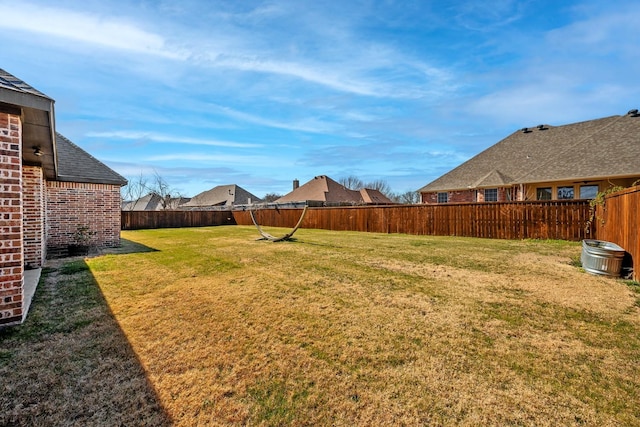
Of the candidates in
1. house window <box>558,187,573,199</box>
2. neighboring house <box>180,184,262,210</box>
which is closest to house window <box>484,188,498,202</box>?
house window <box>558,187,573,199</box>

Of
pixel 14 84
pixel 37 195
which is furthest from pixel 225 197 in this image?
pixel 14 84

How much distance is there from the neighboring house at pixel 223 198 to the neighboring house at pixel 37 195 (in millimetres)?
29111

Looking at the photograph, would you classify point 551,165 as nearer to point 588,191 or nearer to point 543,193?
point 543,193

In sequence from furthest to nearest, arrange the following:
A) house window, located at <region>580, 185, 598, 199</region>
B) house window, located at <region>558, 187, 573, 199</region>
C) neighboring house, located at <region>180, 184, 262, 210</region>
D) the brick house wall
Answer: neighboring house, located at <region>180, 184, 262, 210</region> → the brick house wall → house window, located at <region>558, 187, 573, 199</region> → house window, located at <region>580, 185, 598, 199</region>

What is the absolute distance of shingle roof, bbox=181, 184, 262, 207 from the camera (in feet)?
135

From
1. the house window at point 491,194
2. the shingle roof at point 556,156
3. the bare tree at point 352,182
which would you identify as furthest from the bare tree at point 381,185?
the house window at point 491,194

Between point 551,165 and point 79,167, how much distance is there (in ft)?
76.0

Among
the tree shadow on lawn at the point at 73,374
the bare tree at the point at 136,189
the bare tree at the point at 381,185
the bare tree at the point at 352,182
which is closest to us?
the tree shadow on lawn at the point at 73,374

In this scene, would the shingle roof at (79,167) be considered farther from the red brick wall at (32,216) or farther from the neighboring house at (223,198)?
the neighboring house at (223,198)

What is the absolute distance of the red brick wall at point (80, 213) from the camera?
956 cm

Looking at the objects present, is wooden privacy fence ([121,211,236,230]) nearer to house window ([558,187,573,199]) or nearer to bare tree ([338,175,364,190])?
house window ([558,187,573,199])

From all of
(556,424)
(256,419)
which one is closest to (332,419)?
(256,419)

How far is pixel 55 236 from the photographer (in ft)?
31.4

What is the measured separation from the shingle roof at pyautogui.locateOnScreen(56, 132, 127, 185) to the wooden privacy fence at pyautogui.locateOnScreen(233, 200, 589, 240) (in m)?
11.8
